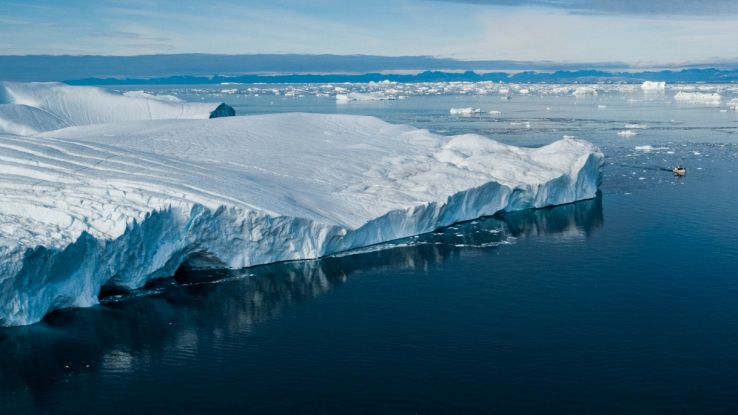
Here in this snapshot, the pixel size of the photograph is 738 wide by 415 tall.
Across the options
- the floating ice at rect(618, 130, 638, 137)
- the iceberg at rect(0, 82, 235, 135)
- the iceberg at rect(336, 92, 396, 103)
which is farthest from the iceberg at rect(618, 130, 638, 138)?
the iceberg at rect(336, 92, 396, 103)

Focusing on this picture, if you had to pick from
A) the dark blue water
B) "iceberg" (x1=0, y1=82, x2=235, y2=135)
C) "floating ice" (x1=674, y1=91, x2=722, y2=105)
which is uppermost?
"iceberg" (x1=0, y1=82, x2=235, y2=135)

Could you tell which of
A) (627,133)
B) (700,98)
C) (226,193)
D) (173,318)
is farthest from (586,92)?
(173,318)

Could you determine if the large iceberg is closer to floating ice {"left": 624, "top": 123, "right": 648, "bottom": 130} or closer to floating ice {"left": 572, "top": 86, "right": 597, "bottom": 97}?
floating ice {"left": 624, "top": 123, "right": 648, "bottom": 130}

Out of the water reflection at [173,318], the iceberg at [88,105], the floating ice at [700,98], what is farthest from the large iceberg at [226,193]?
the floating ice at [700,98]

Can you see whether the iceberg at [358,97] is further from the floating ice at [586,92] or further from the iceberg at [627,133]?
the iceberg at [627,133]

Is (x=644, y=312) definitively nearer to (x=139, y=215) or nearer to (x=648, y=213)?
(x=648, y=213)
